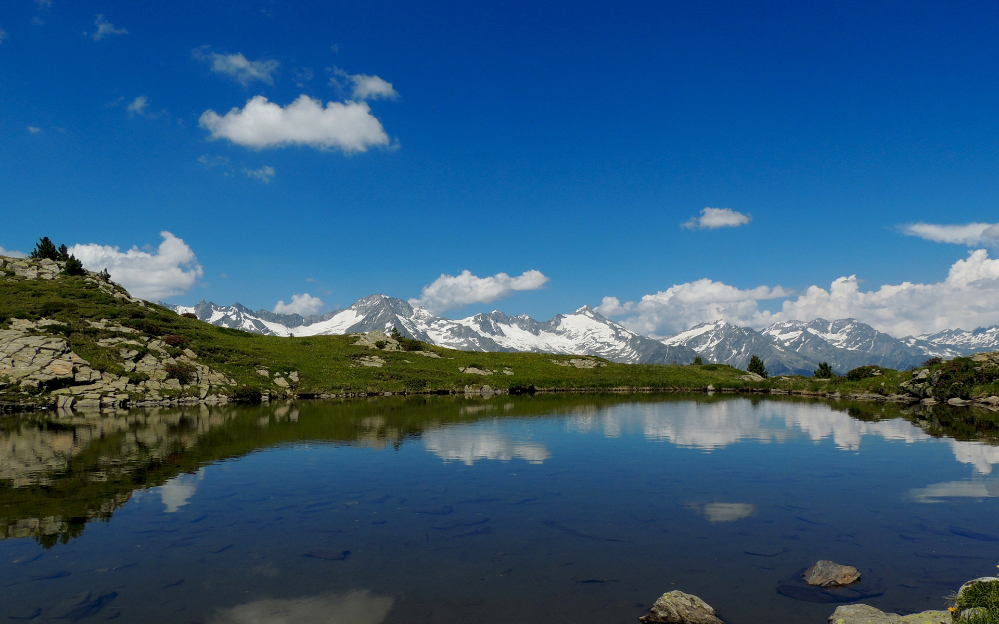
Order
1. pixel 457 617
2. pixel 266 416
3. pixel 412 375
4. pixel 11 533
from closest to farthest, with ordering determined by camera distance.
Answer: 1. pixel 457 617
2. pixel 11 533
3. pixel 266 416
4. pixel 412 375

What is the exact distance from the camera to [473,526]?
65.9 feet

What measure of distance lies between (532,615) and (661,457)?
76.5 feet

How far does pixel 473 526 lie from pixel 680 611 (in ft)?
30.4

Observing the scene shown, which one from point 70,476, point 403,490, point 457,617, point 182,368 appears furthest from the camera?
point 182,368

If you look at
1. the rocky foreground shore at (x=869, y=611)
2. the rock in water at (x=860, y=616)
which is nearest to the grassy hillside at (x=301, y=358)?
the rocky foreground shore at (x=869, y=611)

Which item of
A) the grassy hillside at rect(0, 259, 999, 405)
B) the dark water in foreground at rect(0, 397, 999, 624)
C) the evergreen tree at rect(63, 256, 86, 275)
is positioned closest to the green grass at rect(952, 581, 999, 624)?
the dark water in foreground at rect(0, 397, 999, 624)

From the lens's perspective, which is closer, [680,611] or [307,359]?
[680,611]

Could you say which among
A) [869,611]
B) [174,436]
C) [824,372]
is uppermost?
[174,436]

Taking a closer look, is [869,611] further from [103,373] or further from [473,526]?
[103,373]

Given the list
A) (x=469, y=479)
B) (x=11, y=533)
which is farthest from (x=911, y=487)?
(x=11, y=533)

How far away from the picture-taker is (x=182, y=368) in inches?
3108

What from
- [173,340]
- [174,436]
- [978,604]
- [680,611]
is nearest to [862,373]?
[978,604]

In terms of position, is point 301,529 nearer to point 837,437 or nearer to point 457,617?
point 457,617

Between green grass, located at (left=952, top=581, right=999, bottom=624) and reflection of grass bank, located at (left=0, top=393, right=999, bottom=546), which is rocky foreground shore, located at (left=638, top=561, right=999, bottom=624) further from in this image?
reflection of grass bank, located at (left=0, top=393, right=999, bottom=546)
